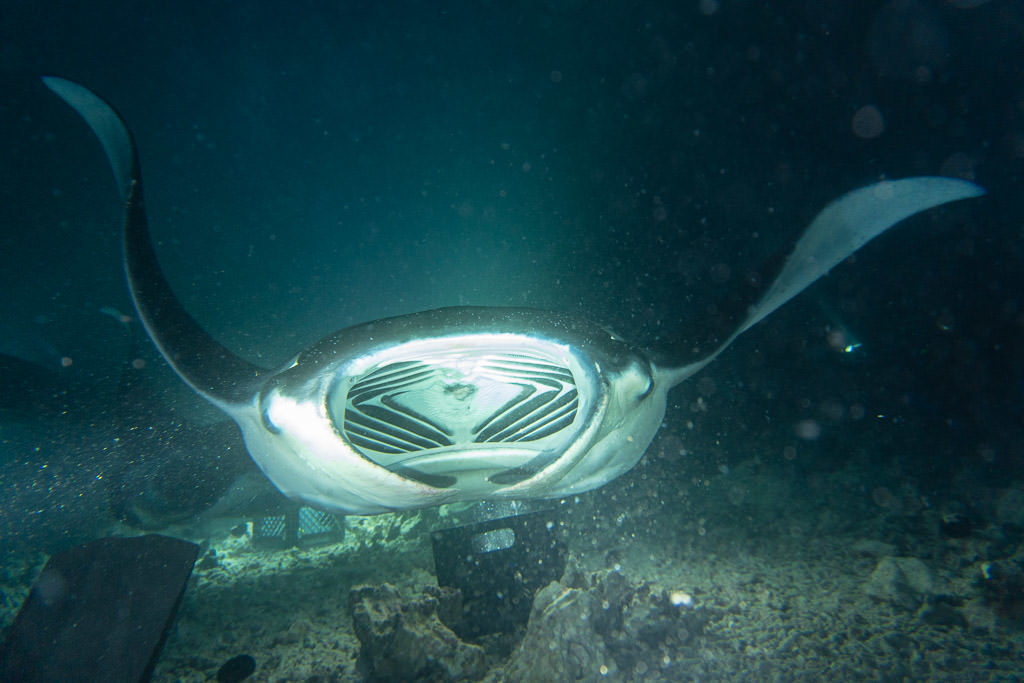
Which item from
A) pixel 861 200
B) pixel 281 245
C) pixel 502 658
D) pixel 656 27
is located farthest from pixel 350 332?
pixel 281 245

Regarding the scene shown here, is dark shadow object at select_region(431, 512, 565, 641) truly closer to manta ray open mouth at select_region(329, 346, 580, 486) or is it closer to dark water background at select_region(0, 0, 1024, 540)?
manta ray open mouth at select_region(329, 346, 580, 486)

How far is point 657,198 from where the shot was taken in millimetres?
5109

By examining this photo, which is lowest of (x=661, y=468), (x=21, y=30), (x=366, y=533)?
(x=366, y=533)

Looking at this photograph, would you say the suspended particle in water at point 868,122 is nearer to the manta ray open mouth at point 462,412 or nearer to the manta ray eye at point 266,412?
the manta ray open mouth at point 462,412

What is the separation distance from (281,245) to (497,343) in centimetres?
945

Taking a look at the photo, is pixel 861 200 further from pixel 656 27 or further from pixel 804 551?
pixel 656 27

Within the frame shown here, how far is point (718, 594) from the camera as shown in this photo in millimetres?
2158

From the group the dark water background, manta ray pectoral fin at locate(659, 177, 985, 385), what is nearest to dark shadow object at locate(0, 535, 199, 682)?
the dark water background

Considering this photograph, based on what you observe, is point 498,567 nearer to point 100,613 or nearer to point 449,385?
point 449,385

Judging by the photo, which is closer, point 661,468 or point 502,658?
point 502,658

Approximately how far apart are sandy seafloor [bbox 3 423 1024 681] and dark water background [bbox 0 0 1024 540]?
0.60m

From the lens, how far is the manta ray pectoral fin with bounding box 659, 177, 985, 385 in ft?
6.01

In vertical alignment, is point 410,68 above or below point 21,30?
above

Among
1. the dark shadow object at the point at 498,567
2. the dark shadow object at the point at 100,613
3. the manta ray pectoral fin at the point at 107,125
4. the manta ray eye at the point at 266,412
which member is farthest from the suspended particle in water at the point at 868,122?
the dark shadow object at the point at 100,613
